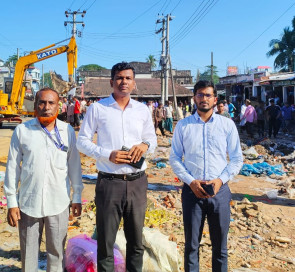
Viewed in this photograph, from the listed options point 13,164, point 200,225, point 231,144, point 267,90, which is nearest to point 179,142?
point 231,144

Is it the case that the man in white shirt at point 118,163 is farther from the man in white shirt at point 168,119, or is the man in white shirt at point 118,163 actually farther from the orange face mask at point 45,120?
the man in white shirt at point 168,119

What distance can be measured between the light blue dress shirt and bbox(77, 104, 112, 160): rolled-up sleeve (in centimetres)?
64

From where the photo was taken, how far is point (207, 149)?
267 centimetres

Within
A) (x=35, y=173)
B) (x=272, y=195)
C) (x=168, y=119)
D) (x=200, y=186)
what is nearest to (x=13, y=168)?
(x=35, y=173)

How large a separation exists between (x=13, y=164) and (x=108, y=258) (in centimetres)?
103

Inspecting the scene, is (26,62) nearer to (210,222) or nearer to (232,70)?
(210,222)

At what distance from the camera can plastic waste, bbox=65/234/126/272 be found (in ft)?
9.36

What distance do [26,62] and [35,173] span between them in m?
15.0

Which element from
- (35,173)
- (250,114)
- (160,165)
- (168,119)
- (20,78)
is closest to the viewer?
(35,173)

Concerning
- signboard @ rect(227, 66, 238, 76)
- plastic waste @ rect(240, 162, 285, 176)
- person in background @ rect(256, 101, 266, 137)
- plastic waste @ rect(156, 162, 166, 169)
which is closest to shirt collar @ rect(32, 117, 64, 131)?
plastic waste @ rect(156, 162, 166, 169)

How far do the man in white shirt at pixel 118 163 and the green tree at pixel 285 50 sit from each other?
3747 cm

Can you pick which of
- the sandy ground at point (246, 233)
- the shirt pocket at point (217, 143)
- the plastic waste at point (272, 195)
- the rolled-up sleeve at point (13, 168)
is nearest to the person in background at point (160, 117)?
the sandy ground at point (246, 233)

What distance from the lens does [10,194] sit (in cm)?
236

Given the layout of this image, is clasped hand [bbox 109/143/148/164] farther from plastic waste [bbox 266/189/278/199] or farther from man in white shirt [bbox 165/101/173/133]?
man in white shirt [bbox 165/101/173/133]
